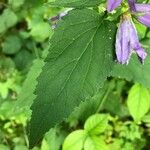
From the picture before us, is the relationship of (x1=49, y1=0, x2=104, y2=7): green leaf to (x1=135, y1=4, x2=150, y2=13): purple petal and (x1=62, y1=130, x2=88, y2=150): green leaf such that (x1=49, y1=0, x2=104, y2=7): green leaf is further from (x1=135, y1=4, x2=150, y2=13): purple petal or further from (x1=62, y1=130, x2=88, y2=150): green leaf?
(x1=62, y1=130, x2=88, y2=150): green leaf

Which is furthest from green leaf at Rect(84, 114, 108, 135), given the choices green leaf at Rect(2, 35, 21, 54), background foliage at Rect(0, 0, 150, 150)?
green leaf at Rect(2, 35, 21, 54)

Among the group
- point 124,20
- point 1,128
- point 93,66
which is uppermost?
point 124,20

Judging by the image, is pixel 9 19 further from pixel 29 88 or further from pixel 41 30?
pixel 29 88

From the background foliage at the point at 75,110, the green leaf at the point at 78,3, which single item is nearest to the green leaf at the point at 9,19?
the background foliage at the point at 75,110

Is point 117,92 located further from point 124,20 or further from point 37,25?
point 124,20

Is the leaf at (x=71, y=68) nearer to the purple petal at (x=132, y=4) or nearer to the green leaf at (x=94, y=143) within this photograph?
the purple petal at (x=132, y=4)

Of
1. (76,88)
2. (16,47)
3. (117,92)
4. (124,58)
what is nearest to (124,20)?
(124,58)
